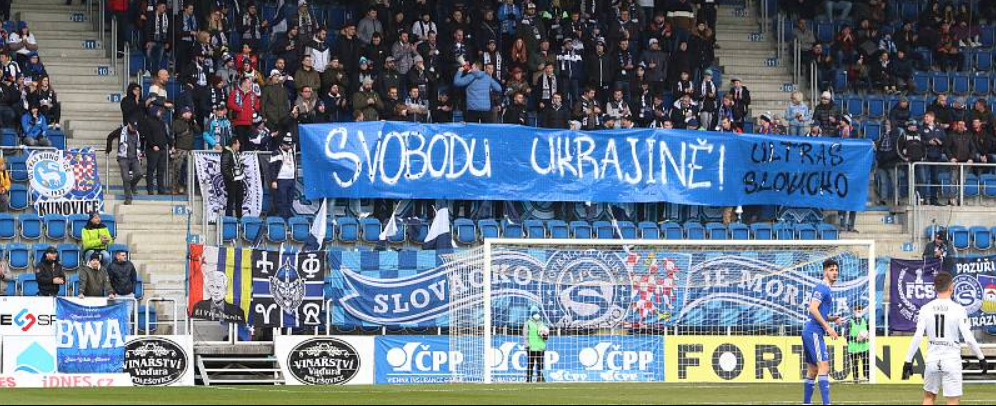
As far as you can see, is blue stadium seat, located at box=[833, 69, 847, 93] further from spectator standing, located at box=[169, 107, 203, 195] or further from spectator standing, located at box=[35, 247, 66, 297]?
spectator standing, located at box=[35, 247, 66, 297]

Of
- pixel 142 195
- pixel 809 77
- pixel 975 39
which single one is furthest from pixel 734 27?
pixel 142 195

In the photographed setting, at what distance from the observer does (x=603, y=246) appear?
31188mm

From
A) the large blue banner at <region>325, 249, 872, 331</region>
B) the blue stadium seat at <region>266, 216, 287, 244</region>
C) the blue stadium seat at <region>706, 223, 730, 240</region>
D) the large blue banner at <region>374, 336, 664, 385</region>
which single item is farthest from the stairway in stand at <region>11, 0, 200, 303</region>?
the blue stadium seat at <region>706, 223, 730, 240</region>

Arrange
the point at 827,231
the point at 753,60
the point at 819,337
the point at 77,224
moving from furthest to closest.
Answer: the point at 753,60 < the point at 827,231 < the point at 77,224 < the point at 819,337

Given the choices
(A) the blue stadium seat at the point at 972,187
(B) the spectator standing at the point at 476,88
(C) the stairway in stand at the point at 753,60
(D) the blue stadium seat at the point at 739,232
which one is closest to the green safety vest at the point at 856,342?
(D) the blue stadium seat at the point at 739,232

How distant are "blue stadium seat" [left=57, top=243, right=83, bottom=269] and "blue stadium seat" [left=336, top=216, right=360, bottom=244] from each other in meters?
4.59

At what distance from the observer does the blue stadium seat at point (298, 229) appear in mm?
33000

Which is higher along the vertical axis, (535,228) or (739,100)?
(739,100)

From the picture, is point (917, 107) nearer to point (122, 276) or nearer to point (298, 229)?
point (298, 229)

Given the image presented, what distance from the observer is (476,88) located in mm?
35438

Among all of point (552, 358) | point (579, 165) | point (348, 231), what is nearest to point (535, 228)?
point (579, 165)

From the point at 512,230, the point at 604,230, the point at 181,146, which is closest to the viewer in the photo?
the point at 181,146

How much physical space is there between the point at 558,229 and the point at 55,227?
876 cm

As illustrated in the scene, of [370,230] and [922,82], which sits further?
[922,82]
